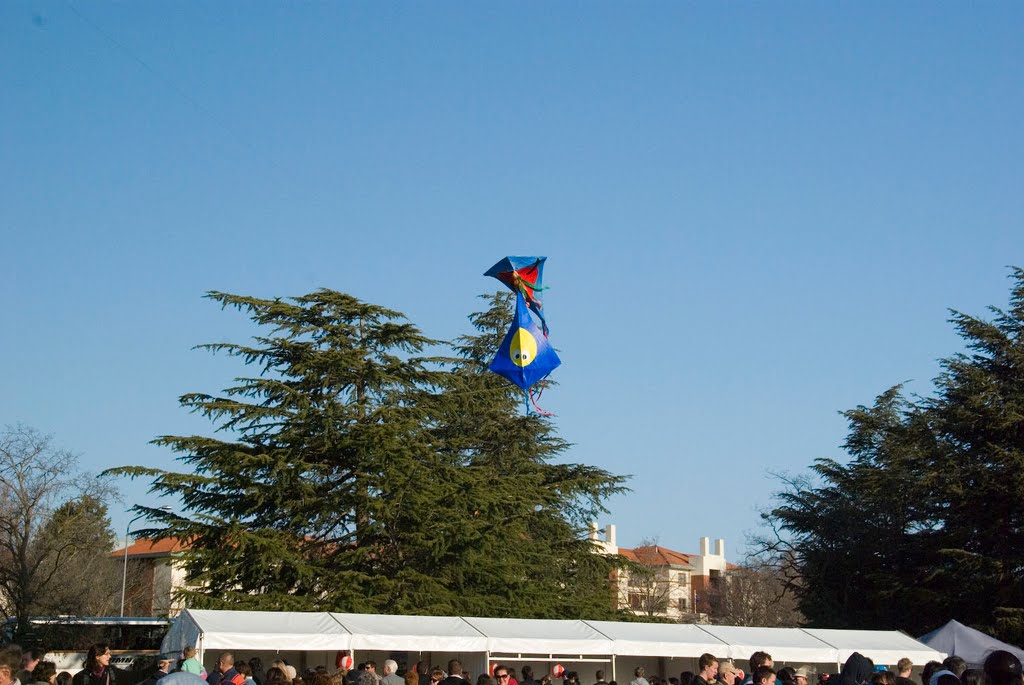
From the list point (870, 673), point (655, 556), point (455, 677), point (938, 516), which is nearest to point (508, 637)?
point (455, 677)

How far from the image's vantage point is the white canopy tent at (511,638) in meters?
17.9

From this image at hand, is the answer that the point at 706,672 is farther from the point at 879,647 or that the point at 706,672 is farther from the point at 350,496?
the point at 350,496

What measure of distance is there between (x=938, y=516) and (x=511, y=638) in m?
22.8

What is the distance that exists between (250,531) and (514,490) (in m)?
8.47

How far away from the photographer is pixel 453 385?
3503 centimetres

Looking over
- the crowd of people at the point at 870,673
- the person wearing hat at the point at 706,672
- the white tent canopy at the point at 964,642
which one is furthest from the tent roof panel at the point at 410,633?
the white tent canopy at the point at 964,642

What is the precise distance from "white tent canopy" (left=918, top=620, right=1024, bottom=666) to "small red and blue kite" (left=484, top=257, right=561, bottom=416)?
11.0 meters

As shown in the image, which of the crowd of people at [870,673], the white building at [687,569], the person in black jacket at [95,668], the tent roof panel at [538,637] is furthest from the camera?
the white building at [687,569]

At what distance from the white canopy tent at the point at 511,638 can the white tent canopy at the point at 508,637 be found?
0.02m

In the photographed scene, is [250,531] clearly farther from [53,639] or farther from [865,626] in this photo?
[865,626]

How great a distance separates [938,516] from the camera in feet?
124

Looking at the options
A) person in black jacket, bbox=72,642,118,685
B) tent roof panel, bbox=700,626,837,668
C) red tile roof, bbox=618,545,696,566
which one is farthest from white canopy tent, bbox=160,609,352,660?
red tile roof, bbox=618,545,696,566

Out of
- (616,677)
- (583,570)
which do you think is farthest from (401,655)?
(583,570)

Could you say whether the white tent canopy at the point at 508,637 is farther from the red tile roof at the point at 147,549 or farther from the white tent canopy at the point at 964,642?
the red tile roof at the point at 147,549
